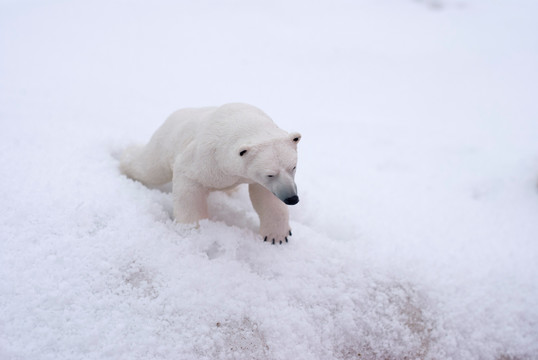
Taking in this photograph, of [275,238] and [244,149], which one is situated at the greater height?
[244,149]

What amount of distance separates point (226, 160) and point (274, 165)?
1.10ft

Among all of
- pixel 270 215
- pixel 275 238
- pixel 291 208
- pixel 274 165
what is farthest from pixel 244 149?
pixel 291 208

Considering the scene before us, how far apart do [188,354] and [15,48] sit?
5304 mm

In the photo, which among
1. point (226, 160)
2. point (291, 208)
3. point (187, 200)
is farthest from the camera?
point (291, 208)

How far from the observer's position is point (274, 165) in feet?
6.67

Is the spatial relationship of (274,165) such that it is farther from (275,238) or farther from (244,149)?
(275,238)

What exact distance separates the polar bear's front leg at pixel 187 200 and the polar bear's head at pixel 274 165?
510 millimetres

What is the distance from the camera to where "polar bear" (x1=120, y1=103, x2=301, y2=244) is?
2.06 m

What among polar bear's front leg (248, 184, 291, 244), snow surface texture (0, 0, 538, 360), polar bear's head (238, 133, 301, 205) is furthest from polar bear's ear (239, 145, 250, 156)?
snow surface texture (0, 0, 538, 360)

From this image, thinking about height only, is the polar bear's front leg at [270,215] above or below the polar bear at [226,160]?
below

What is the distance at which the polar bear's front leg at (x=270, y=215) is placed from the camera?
2.48m

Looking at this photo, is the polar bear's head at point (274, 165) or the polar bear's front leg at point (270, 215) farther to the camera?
the polar bear's front leg at point (270, 215)

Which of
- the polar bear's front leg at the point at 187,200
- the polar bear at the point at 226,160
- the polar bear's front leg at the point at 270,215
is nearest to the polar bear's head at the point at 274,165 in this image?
the polar bear at the point at 226,160

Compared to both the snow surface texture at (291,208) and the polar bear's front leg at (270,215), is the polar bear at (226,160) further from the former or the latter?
the snow surface texture at (291,208)
